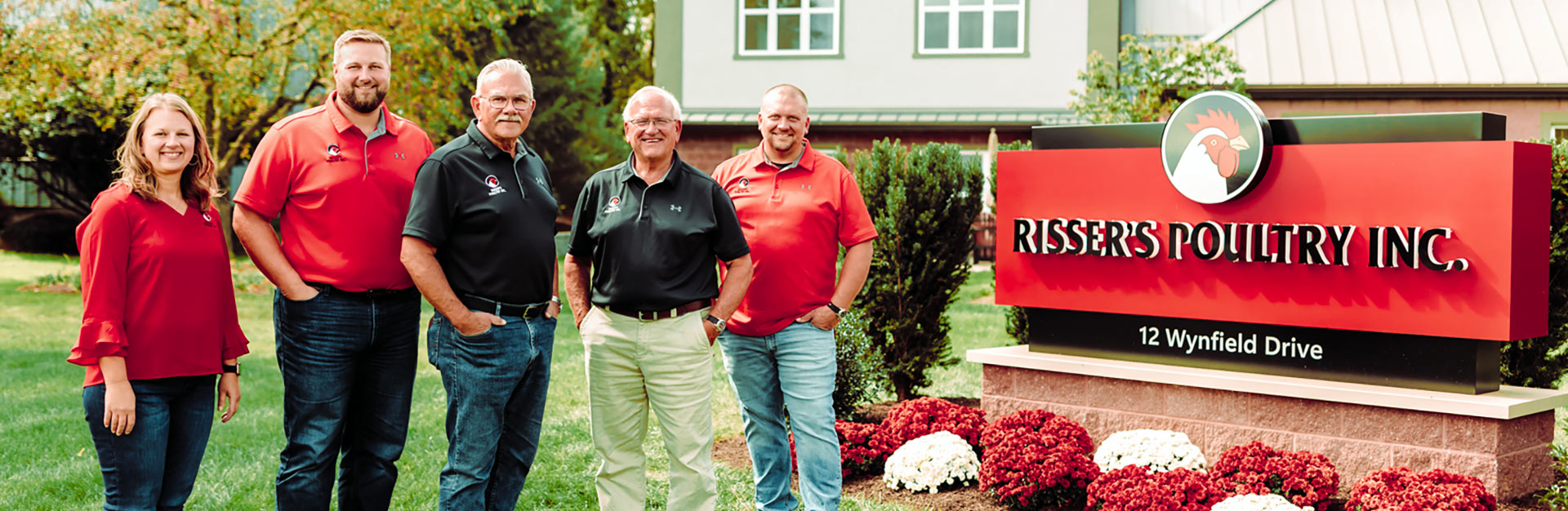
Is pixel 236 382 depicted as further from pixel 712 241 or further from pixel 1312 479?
pixel 1312 479

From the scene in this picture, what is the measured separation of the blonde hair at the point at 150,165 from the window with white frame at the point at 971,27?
597 inches

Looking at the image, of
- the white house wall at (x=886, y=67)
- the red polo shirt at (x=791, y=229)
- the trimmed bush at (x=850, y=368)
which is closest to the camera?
the red polo shirt at (x=791, y=229)

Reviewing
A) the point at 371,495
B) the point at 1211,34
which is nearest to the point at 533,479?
the point at 371,495

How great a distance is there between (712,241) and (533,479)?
2.37 metres

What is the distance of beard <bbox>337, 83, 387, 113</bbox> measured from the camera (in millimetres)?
3975

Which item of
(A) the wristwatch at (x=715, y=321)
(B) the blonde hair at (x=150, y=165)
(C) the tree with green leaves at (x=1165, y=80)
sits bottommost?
(A) the wristwatch at (x=715, y=321)

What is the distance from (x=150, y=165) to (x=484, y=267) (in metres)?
1.07

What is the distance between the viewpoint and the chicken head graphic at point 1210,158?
5691 millimetres

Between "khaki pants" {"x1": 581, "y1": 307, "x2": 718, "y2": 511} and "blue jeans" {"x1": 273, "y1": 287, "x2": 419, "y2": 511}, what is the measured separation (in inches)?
27.3

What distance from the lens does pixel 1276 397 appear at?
5586mm

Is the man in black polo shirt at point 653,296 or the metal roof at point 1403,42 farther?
the metal roof at point 1403,42

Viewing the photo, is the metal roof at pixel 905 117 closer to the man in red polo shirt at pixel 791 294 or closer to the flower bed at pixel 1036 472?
the flower bed at pixel 1036 472

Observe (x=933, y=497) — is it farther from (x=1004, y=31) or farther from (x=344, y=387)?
(x=1004, y=31)

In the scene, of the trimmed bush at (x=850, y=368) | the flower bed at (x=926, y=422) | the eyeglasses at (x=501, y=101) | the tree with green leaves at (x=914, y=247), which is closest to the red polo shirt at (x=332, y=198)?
the eyeglasses at (x=501, y=101)
